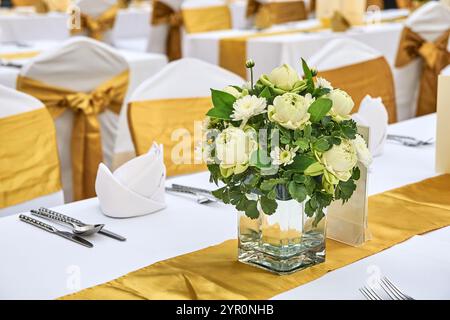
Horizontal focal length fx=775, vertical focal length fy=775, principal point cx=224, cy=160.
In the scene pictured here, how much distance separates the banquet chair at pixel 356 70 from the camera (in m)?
2.95

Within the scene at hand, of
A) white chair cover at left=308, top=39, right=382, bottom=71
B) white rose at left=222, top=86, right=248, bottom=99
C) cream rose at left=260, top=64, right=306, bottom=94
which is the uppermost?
cream rose at left=260, top=64, right=306, bottom=94

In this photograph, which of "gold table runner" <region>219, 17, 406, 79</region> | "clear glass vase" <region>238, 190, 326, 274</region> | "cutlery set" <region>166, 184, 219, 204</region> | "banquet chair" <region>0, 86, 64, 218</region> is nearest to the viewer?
"clear glass vase" <region>238, 190, 326, 274</region>

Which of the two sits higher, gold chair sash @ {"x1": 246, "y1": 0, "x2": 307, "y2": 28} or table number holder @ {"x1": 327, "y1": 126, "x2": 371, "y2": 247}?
gold chair sash @ {"x1": 246, "y1": 0, "x2": 307, "y2": 28}

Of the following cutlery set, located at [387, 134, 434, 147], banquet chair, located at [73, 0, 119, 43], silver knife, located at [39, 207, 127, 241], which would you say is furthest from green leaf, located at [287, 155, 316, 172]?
banquet chair, located at [73, 0, 119, 43]

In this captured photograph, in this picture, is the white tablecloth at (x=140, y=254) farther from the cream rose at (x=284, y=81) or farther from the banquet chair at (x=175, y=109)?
the banquet chair at (x=175, y=109)

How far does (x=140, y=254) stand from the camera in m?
1.44

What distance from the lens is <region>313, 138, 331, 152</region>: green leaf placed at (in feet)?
4.14

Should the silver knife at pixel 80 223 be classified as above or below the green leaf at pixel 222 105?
below

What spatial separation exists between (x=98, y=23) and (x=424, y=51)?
2194 millimetres

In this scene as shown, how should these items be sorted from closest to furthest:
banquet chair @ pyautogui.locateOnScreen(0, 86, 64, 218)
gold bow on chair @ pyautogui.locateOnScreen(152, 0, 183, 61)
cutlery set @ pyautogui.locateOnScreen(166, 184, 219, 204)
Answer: cutlery set @ pyautogui.locateOnScreen(166, 184, 219, 204)
banquet chair @ pyautogui.locateOnScreen(0, 86, 64, 218)
gold bow on chair @ pyautogui.locateOnScreen(152, 0, 183, 61)

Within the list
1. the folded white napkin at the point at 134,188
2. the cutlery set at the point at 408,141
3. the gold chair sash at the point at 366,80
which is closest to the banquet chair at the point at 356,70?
the gold chair sash at the point at 366,80

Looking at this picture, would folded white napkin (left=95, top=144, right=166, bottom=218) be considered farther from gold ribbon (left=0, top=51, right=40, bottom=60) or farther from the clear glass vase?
gold ribbon (left=0, top=51, right=40, bottom=60)

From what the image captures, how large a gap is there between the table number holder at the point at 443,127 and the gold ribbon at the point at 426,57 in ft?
7.94

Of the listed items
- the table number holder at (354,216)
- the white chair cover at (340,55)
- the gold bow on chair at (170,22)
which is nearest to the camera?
the table number holder at (354,216)
